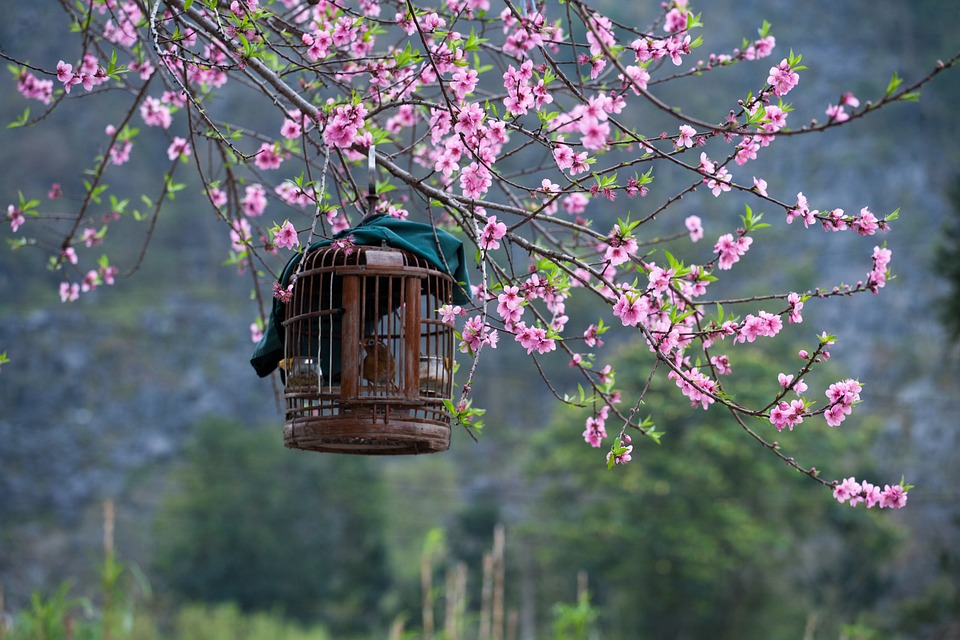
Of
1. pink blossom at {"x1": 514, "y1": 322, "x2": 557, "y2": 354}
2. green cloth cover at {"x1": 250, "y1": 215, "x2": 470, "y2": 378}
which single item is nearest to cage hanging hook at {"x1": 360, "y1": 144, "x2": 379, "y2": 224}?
green cloth cover at {"x1": 250, "y1": 215, "x2": 470, "y2": 378}

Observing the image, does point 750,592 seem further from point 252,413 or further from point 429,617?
point 252,413

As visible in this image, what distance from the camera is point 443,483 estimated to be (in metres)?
27.2

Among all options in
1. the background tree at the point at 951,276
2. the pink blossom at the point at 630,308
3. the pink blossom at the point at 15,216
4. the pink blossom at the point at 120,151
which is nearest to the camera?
the pink blossom at the point at 630,308

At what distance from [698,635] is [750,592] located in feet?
3.76

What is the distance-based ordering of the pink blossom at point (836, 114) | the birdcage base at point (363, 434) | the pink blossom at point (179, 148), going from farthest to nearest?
the pink blossom at point (179, 148) < the birdcage base at point (363, 434) < the pink blossom at point (836, 114)

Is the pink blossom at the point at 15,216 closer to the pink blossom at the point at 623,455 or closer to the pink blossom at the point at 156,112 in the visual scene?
the pink blossom at the point at 156,112

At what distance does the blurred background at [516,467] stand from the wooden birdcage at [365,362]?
0.81m

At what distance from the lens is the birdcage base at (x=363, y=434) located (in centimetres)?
207

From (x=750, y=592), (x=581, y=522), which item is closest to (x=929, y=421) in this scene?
(x=750, y=592)

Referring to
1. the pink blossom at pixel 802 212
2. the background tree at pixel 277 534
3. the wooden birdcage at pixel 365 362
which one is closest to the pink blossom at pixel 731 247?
the pink blossom at pixel 802 212

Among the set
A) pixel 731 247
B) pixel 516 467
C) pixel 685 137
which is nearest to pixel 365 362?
pixel 685 137

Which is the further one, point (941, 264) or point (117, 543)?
point (117, 543)

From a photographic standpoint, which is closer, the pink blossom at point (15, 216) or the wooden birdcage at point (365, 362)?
the wooden birdcage at point (365, 362)

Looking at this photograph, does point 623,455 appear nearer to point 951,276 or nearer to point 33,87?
point 33,87
